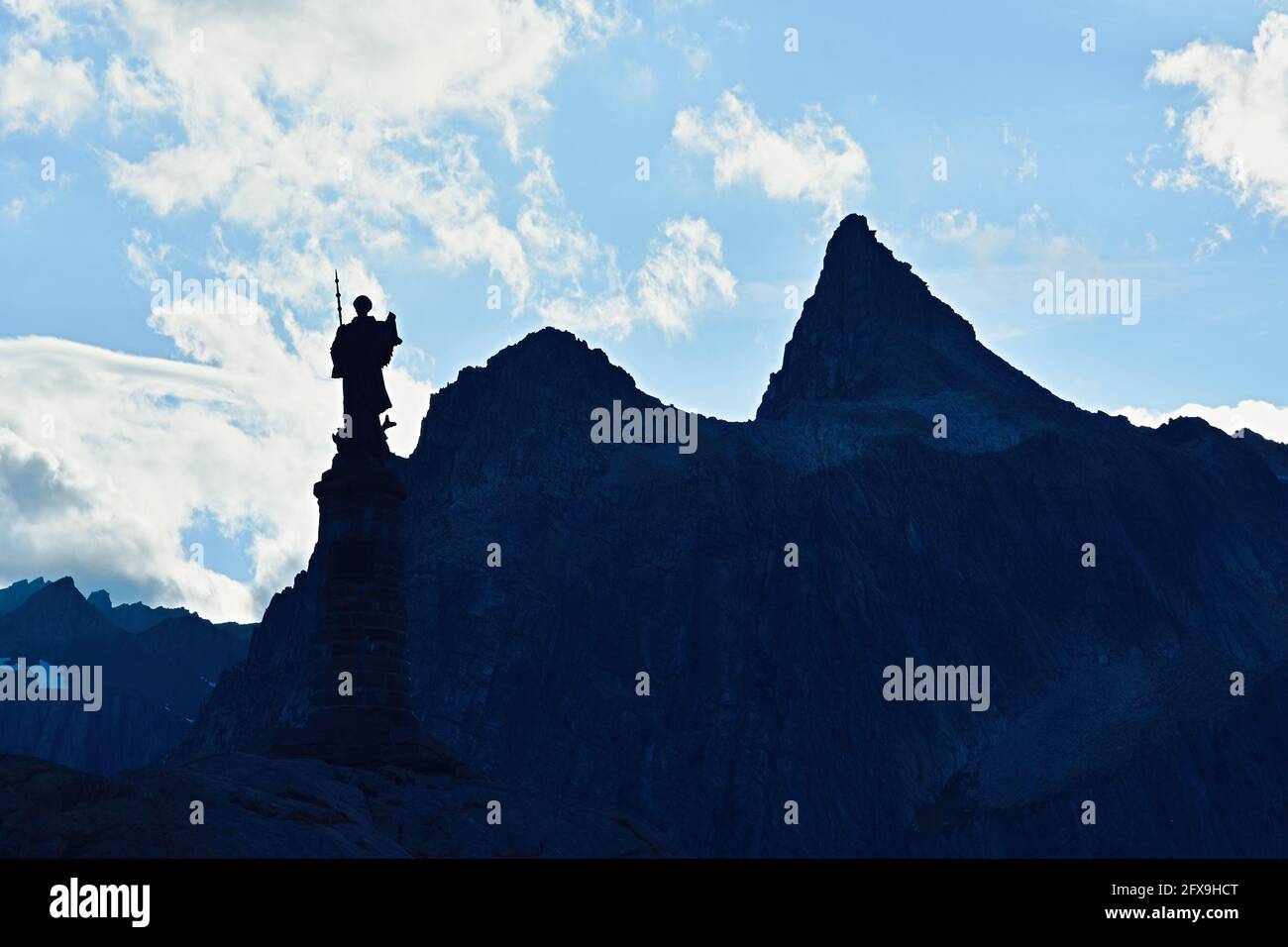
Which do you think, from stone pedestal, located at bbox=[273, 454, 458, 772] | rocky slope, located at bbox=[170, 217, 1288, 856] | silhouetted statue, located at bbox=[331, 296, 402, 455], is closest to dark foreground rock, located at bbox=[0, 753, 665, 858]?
stone pedestal, located at bbox=[273, 454, 458, 772]

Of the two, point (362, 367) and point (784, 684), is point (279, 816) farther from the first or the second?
point (784, 684)

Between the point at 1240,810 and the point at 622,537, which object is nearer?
the point at 1240,810

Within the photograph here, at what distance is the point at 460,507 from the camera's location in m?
194

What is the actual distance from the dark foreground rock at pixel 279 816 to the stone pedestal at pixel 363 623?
27.9 feet

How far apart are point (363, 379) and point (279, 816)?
93.4 feet

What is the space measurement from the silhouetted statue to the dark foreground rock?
15.3 meters

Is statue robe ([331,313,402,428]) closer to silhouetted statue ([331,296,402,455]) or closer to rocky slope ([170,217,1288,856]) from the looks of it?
silhouetted statue ([331,296,402,455])

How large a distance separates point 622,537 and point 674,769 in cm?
3117

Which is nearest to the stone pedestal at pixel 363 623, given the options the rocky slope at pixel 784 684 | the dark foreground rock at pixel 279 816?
the dark foreground rock at pixel 279 816

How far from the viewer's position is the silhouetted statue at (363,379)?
65.4 m

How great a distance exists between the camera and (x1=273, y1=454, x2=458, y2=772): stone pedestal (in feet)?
209

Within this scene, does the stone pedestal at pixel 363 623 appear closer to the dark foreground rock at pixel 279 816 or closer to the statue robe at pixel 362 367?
the statue robe at pixel 362 367
